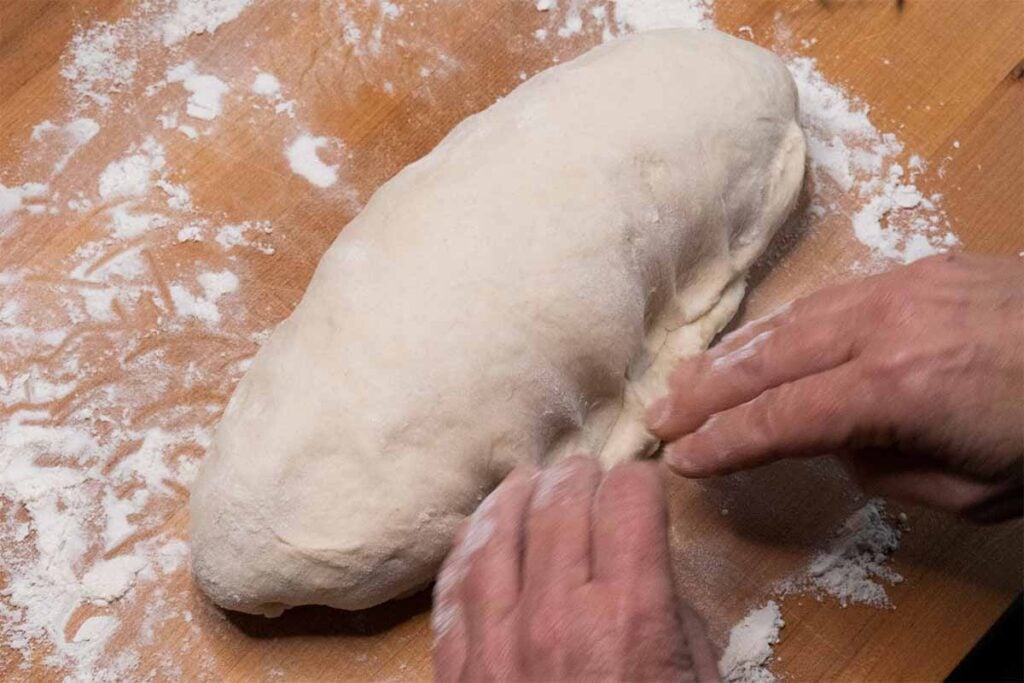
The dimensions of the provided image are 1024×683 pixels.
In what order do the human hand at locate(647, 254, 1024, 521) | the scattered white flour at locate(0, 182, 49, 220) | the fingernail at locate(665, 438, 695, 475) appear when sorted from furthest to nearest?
the scattered white flour at locate(0, 182, 49, 220) < the fingernail at locate(665, 438, 695, 475) < the human hand at locate(647, 254, 1024, 521)

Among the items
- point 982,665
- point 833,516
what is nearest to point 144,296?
point 833,516

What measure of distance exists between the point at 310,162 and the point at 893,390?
90cm

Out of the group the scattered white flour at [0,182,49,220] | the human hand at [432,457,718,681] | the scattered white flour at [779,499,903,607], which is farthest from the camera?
the scattered white flour at [0,182,49,220]

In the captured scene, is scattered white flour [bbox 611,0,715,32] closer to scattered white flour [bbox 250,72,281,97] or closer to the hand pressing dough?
the hand pressing dough

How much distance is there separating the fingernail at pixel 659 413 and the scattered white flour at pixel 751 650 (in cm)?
31

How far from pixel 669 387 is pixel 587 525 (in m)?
0.32

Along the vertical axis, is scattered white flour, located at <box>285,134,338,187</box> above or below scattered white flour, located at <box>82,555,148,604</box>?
above

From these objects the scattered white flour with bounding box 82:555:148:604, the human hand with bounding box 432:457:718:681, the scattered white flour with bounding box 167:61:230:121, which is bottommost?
the human hand with bounding box 432:457:718:681

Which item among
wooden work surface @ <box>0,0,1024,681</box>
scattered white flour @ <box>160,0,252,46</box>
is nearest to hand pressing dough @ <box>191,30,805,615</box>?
wooden work surface @ <box>0,0,1024,681</box>

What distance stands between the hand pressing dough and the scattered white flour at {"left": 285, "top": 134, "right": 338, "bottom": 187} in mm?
239

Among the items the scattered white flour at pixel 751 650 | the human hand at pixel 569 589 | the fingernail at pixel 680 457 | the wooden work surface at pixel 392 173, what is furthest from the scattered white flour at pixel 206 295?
the scattered white flour at pixel 751 650

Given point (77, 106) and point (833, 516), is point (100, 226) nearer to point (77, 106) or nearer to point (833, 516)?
point (77, 106)

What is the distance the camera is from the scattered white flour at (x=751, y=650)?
135 cm

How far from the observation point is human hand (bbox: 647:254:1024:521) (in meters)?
1.10
